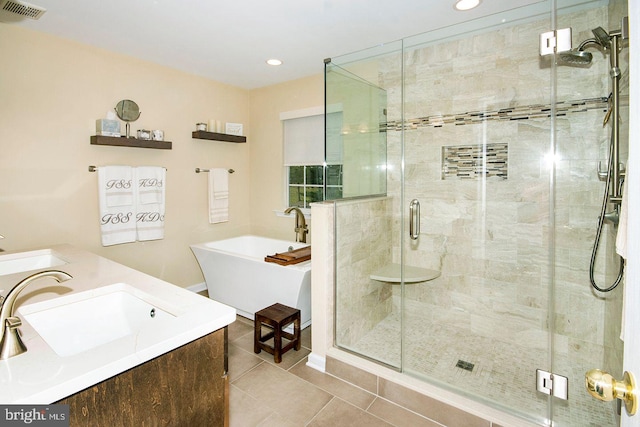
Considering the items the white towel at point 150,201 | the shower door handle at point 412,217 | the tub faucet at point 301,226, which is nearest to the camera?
the shower door handle at point 412,217

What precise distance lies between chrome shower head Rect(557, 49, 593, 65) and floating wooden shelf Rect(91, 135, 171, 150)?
345 centimetres

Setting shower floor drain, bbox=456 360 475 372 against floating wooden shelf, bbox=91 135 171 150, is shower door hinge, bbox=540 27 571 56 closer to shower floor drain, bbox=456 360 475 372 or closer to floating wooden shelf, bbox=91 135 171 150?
shower floor drain, bbox=456 360 475 372

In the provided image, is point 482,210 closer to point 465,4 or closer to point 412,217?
→ point 412,217

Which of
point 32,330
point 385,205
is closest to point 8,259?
point 32,330

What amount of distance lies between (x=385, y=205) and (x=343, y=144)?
2.32 ft

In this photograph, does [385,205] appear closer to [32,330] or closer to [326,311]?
[326,311]

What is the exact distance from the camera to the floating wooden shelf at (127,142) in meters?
3.07

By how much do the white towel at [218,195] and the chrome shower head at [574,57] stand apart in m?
3.50

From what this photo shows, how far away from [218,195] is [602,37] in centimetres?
376

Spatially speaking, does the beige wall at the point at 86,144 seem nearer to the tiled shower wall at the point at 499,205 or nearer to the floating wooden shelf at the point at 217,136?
the floating wooden shelf at the point at 217,136

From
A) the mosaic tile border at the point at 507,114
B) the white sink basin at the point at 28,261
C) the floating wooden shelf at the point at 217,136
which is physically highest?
the floating wooden shelf at the point at 217,136

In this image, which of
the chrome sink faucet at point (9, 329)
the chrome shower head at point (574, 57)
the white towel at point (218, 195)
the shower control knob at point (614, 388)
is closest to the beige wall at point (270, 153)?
the white towel at point (218, 195)

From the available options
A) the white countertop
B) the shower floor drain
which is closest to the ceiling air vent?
the white countertop

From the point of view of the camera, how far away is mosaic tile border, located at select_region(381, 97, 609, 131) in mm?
2263
